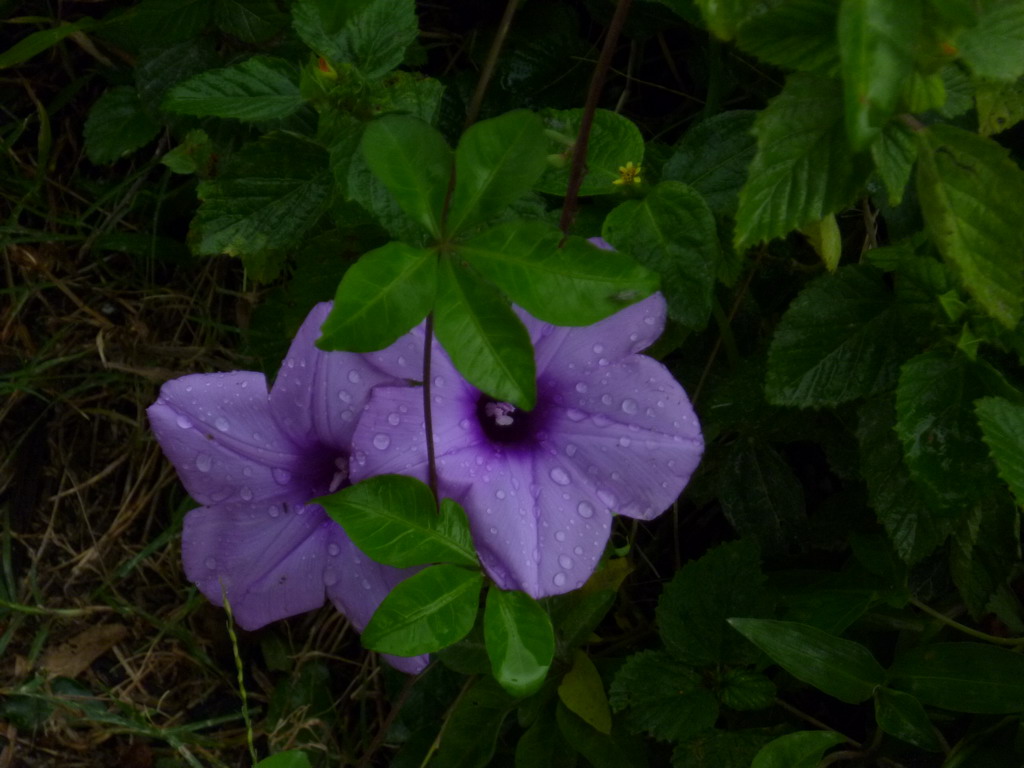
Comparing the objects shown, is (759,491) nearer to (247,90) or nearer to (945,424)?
(945,424)

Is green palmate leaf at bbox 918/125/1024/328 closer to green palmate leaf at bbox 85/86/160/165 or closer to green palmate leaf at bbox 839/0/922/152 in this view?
green palmate leaf at bbox 839/0/922/152

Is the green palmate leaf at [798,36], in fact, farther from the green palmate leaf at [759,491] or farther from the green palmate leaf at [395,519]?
the green palmate leaf at [759,491]

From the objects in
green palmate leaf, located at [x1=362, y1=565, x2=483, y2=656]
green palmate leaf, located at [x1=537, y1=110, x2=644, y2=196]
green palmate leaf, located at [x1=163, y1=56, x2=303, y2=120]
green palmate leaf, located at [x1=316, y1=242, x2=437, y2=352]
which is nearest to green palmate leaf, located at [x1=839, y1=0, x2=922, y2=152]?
green palmate leaf, located at [x1=316, y1=242, x2=437, y2=352]

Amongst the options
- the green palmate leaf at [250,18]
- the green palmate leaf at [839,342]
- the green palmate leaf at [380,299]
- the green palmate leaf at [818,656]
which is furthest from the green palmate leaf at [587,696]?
the green palmate leaf at [250,18]

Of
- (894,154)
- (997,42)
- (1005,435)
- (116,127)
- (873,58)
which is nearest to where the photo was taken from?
(873,58)

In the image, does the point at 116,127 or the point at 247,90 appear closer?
the point at 247,90

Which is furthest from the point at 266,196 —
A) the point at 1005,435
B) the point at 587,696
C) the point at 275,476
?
the point at 1005,435
